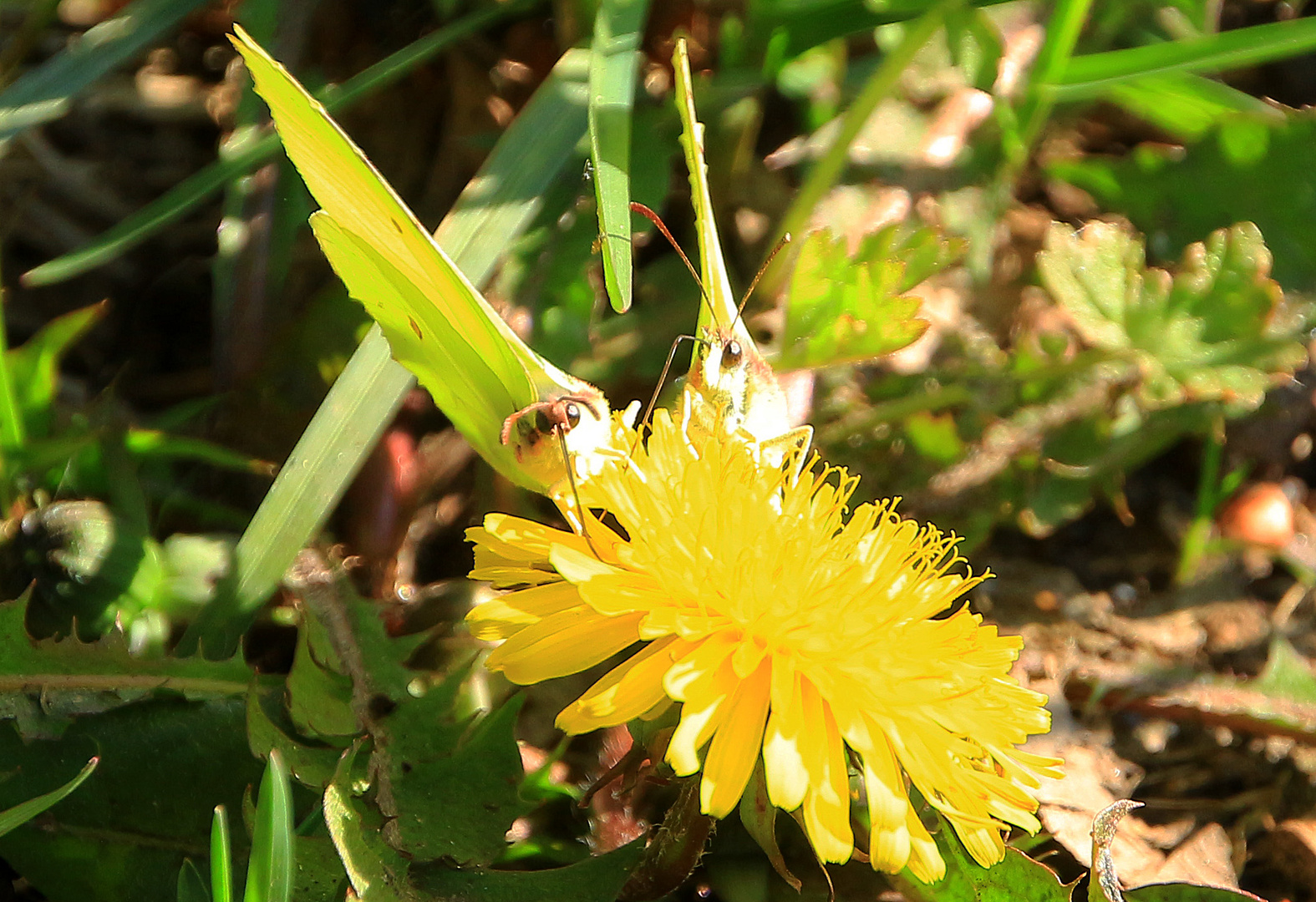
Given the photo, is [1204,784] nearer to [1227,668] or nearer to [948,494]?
[1227,668]

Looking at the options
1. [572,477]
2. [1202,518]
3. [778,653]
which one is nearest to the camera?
[778,653]

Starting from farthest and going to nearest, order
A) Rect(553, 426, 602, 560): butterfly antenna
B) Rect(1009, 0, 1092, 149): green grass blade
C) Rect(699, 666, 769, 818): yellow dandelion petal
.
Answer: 1. Rect(1009, 0, 1092, 149): green grass blade
2. Rect(553, 426, 602, 560): butterfly antenna
3. Rect(699, 666, 769, 818): yellow dandelion petal

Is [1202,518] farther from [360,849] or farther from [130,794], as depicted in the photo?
[130,794]

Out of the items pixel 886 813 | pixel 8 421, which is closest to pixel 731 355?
pixel 886 813

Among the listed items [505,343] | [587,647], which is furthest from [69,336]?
[587,647]

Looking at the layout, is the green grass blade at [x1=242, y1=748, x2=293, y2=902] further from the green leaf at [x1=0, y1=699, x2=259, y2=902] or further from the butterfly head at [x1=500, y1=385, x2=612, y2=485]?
the butterfly head at [x1=500, y1=385, x2=612, y2=485]

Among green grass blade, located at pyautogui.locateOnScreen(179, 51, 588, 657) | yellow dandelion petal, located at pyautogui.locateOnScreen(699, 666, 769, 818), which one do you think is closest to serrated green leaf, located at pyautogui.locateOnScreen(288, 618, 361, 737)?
green grass blade, located at pyautogui.locateOnScreen(179, 51, 588, 657)
